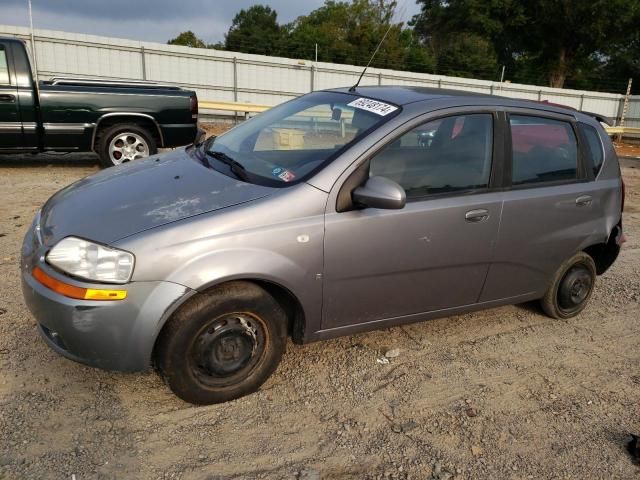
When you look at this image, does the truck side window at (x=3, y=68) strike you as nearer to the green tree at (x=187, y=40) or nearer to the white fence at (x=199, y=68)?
the white fence at (x=199, y=68)

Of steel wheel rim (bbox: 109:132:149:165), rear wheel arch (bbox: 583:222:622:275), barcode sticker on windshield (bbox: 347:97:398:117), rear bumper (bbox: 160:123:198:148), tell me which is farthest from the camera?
rear bumper (bbox: 160:123:198:148)

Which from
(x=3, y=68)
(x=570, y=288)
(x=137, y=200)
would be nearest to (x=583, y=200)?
(x=570, y=288)

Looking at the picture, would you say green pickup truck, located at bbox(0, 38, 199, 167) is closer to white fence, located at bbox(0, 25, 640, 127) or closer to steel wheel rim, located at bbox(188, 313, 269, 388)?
steel wheel rim, located at bbox(188, 313, 269, 388)

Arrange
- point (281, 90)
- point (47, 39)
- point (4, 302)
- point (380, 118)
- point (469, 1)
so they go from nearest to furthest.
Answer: point (380, 118), point (4, 302), point (47, 39), point (281, 90), point (469, 1)

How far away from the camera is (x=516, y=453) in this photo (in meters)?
2.75

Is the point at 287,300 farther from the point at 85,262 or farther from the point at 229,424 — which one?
the point at 85,262

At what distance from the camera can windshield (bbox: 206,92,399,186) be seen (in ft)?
10.3

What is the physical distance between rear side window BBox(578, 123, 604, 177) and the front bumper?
3.22m

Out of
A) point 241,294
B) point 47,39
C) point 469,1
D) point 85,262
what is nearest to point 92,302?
point 85,262

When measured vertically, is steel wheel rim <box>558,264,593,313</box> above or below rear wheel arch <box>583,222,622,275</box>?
below

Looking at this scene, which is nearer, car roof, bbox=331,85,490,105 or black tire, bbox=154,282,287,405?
black tire, bbox=154,282,287,405

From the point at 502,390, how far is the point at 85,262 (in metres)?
2.50

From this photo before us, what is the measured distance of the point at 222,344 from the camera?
2848 mm

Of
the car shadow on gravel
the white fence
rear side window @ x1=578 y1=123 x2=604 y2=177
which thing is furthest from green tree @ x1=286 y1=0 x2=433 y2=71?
rear side window @ x1=578 y1=123 x2=604 y2=177
